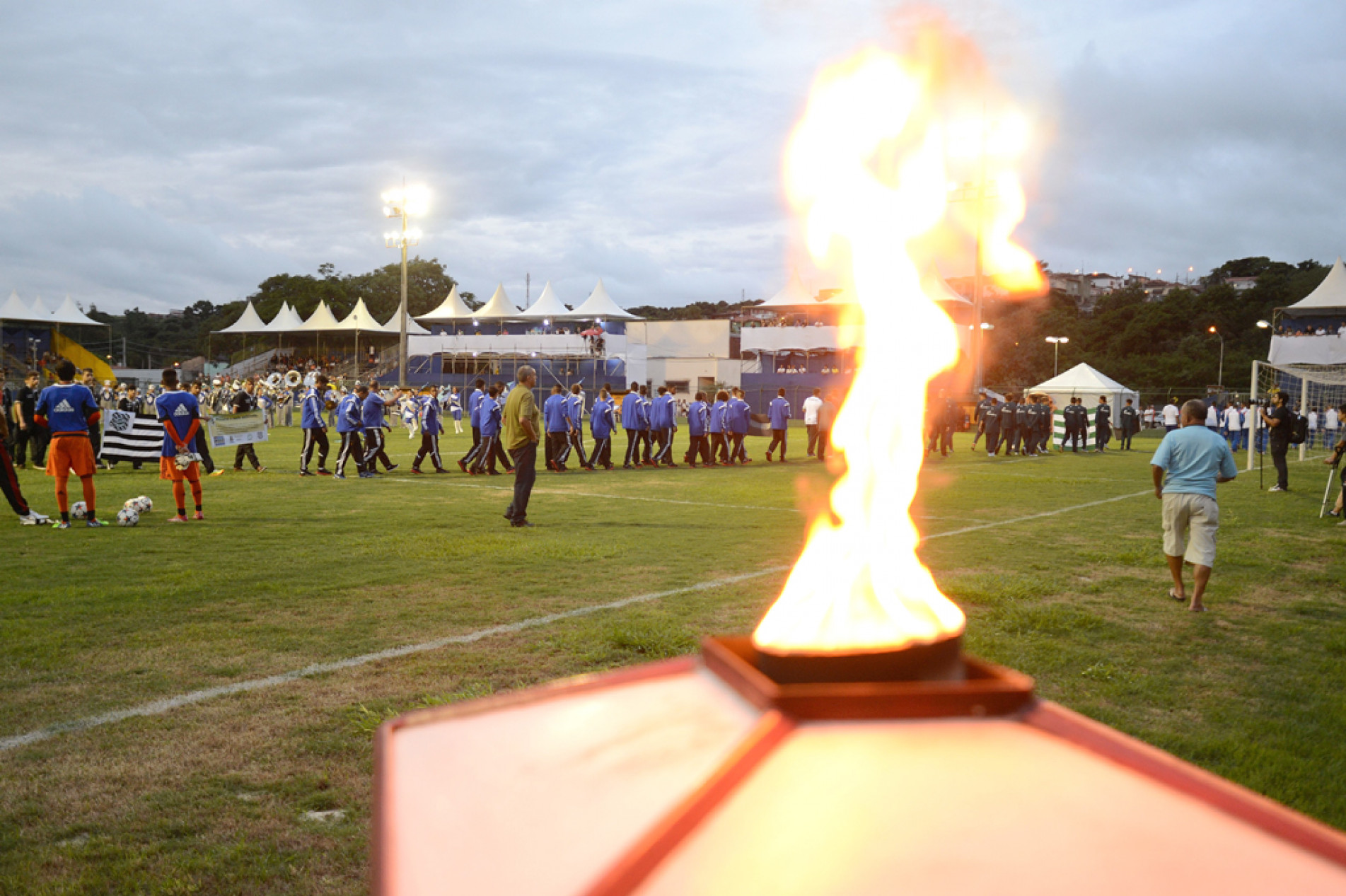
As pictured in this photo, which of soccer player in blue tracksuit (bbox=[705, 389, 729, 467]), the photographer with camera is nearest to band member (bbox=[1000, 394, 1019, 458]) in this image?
soccer player in blue tracksuit (bbox=[705, 389, 729, 467])

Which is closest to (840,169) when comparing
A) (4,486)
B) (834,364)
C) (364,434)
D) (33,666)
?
(33,666)

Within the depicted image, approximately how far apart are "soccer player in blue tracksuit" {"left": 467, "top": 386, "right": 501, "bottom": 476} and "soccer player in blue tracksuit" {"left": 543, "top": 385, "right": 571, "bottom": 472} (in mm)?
983

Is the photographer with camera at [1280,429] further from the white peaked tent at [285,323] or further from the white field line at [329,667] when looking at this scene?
the white peaked tent at [285,323]

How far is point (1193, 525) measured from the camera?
699cm

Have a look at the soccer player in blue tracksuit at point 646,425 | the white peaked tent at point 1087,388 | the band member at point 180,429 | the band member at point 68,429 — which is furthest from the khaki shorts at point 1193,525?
the white peaked tent at point 1087,388

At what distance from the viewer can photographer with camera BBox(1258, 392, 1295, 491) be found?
15508 mm

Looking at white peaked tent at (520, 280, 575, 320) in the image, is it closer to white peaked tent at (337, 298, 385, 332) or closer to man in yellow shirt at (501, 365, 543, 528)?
white peaked tent at (337, 298, 385, 332)

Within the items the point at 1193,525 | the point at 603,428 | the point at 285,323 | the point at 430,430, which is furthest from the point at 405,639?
the point at 285,323

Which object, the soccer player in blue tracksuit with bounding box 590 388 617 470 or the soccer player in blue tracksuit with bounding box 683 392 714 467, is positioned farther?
the soccer player in blue tracksuit with bounding box 683 392 714 467

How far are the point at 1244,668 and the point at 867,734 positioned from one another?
536 centimetres

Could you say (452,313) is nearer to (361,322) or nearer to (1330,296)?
(361,322)

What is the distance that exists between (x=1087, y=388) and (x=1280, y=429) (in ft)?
69.1

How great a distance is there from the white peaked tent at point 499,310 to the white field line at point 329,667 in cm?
5244

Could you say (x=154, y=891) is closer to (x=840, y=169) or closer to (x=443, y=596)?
(x=840, y=169)
